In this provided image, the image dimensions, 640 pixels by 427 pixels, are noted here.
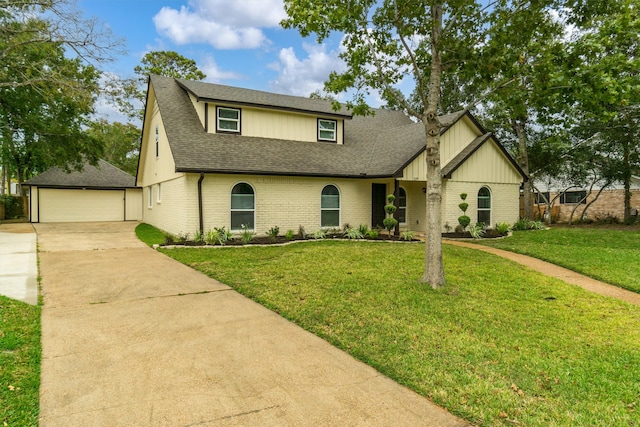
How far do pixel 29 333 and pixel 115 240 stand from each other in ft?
32.2

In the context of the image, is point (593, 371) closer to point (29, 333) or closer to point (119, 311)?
point (119, 311)

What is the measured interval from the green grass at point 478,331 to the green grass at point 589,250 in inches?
67.5

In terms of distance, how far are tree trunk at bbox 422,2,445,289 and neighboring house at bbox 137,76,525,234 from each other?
547 centimetres

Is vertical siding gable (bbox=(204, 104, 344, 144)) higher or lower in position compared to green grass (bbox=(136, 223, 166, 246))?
higher

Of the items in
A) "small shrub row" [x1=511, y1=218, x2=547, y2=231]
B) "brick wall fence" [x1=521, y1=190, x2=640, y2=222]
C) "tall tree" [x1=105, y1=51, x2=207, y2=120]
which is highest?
"tall tree" [x1=105, y1=51, x2=207, y2=120]

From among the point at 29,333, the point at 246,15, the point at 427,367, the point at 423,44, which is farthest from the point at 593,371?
the point at 246,15

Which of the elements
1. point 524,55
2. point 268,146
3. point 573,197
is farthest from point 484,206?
point 573,197

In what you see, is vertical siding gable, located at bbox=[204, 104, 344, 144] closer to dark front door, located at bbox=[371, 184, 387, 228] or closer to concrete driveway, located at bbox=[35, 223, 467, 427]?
dark front door, located at bbox=[371, 184, 387, 228]

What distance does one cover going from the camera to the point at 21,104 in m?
19.6

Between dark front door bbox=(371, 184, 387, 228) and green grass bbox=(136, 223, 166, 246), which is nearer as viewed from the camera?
green grass bbox=(136, 223, 166, 246)

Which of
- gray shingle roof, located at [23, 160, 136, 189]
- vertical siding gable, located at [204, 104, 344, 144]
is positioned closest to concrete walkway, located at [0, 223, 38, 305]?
vertical siding gable, located at [204, 104, 344, 144]

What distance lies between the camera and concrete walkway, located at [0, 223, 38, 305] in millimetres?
6371

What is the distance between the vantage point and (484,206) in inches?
634

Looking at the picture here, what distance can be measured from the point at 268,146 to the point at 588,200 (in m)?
21.9
